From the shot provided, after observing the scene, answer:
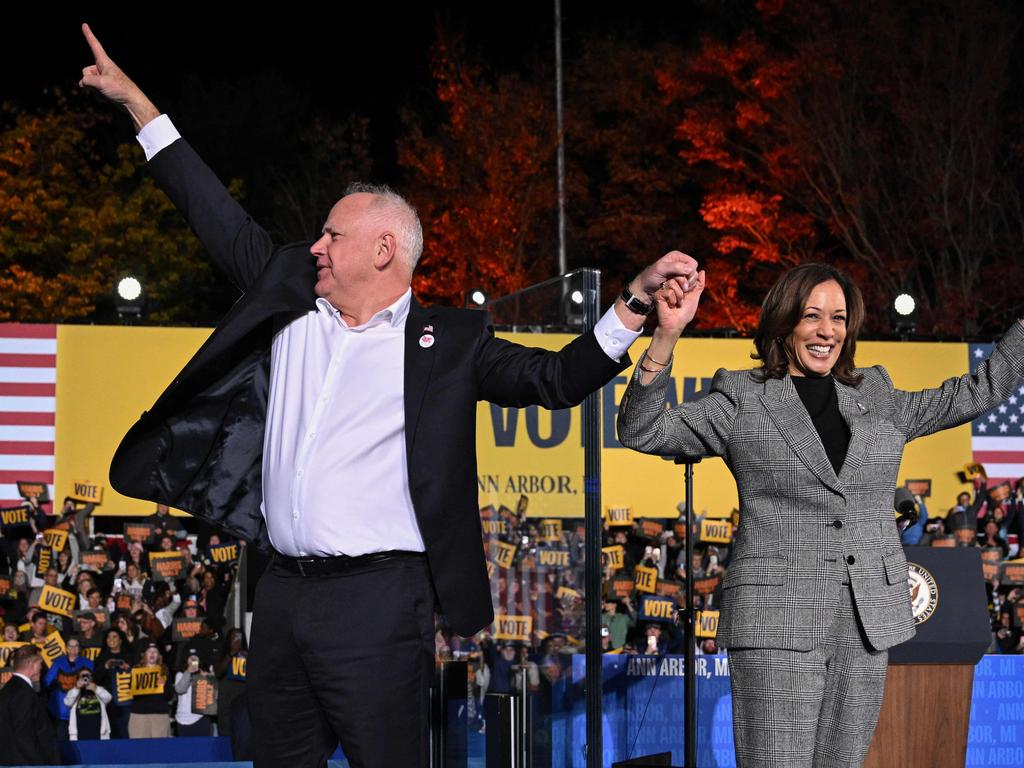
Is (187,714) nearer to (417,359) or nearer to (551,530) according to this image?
(551,530)

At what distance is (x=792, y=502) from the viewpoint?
3.24 m

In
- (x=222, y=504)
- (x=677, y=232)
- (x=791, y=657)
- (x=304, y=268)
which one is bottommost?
(x=791, y=657)

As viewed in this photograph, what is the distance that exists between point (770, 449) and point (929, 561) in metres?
1.45

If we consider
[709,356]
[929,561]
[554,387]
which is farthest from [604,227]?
[554,387]

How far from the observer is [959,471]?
1470cm

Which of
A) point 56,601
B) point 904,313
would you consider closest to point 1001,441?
point 904,313

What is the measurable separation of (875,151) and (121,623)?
15.0 m

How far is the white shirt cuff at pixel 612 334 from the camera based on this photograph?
2.73 meters

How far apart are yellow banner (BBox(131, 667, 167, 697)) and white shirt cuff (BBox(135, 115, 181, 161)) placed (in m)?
7.91

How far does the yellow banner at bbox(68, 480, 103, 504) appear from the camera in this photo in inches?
531

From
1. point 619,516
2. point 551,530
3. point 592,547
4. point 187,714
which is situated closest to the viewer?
point 592,547

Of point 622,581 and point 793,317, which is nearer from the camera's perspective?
point 793,317

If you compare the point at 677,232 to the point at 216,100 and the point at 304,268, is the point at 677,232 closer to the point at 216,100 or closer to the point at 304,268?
the point at 216,100

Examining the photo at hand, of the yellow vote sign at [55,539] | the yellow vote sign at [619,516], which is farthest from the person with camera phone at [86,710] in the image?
the yellow vote sign at [619,516]
